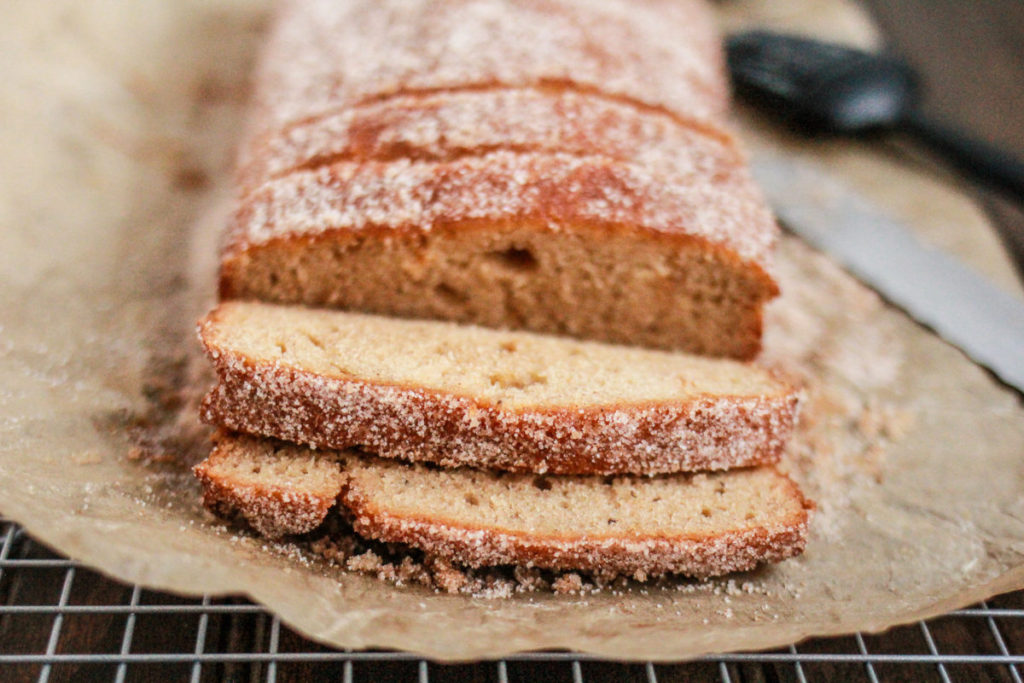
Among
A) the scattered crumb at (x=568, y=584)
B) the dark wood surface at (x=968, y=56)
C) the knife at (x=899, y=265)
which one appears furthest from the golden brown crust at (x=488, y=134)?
the dark wood surface at (x=968, y=56)

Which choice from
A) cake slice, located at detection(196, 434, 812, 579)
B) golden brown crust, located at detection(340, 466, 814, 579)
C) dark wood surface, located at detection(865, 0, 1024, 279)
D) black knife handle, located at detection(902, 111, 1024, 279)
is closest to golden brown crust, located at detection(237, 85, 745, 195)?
cake slice, located at detection(196, 434, 812, 579)

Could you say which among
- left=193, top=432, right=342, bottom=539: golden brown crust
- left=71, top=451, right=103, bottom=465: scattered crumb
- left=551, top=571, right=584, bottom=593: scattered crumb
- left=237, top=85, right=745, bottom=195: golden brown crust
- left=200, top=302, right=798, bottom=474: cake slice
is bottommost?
left=71, top=451, right=103, bottom=465: scattered crumb

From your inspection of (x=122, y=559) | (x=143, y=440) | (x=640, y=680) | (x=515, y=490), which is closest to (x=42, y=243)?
(x=143, y=440)

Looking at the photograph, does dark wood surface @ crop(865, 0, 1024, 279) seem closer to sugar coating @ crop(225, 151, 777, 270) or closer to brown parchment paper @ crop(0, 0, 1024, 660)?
brown parchment paper @ crop(0, 0, 1024, 660)

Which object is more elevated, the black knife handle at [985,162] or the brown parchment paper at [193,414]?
the black knife handle at [985,162]

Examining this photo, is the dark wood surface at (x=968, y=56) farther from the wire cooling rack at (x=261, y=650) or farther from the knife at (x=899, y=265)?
the wire cooling rack at (x=261, y=650)

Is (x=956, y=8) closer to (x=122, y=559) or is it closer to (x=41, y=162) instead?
(x=41, y=162)

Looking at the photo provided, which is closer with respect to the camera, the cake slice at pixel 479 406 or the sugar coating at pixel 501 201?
the cake slice at pixel 479 406

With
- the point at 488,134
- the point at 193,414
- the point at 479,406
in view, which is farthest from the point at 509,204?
the point at 193,414
